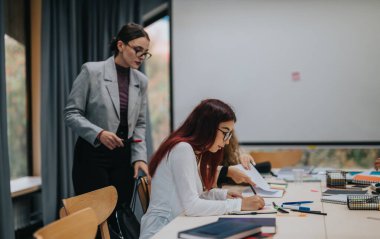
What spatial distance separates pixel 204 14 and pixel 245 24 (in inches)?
15.3

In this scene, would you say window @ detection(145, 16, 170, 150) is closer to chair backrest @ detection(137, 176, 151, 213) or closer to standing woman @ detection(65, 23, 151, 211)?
standing woman @ detection(65, 23, 151, 211)

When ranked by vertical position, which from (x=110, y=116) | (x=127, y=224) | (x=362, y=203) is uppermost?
(x=110, y=116)

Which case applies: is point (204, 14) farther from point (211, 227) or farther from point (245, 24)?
point (211, 227)

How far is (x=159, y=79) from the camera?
480cm

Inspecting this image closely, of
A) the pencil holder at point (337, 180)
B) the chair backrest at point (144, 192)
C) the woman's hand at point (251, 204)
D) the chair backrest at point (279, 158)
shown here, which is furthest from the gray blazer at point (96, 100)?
the chair backrest at point (279, 158)

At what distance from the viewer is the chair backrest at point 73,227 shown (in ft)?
4.54

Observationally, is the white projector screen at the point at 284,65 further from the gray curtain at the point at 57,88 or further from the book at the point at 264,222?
the book at the point at 264,222

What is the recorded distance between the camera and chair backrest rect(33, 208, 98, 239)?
4.54 ft

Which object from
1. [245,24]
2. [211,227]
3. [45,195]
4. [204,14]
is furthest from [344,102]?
[211,227]

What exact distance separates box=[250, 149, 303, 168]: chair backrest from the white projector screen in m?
0.29

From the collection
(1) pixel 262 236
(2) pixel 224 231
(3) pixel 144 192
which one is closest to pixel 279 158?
(3) pixel 144 192

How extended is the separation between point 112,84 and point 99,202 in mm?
927

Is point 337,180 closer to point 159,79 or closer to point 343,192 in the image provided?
point 343,192

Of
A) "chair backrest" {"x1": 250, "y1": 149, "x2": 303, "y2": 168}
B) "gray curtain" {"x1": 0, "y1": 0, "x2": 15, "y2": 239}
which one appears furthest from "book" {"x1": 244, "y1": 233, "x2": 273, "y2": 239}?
"chair backrest" {"x1": 250, "y1": 149, "x2": 303, "y2": 168}
